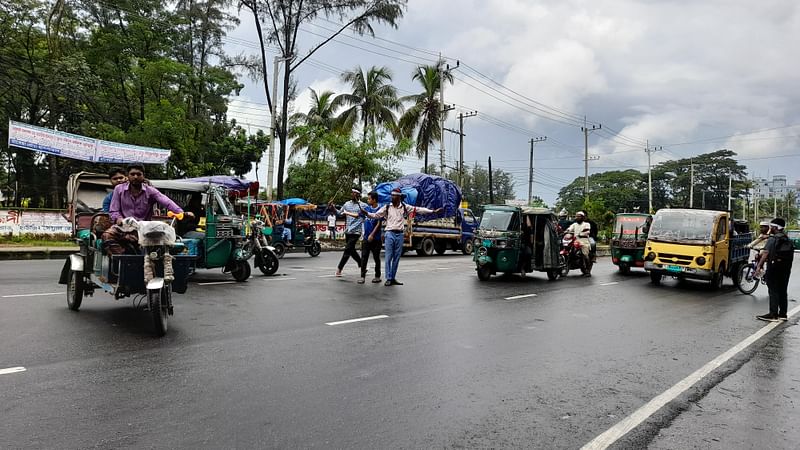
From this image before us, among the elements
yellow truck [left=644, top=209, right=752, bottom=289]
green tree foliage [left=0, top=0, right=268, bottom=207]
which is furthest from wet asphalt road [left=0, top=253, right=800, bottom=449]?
green tree foliage [left=0, top=0, right=268, bottom=207]

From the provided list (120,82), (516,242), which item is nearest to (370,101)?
(120,82)

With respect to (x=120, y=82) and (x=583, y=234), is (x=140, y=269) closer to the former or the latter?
(x=583, y=234)

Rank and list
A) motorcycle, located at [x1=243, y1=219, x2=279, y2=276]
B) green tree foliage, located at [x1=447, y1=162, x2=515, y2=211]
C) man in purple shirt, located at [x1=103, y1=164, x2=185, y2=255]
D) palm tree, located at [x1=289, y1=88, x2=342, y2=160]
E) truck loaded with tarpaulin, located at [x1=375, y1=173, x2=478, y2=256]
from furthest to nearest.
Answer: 1. green tree foliage, located at [x1=447, y1=162, x2=515, y2=211]
2. palm tree, located at [x1=289, y1=88, x2=342, y2=160]
3. truck loaded with tarpaulin, located at [x1=375, y1=173, x2=478, y2=256]
4. motorcycle, located at [x1=243, y1=219, x2=279, y2=276]
5. man in purple shirt, located at [x1=103, y1=164, x2=185, y2=255]

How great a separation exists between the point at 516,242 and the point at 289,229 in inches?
370

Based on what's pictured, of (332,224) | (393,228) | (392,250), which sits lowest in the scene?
(392,250)

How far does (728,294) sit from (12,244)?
67.2 feet

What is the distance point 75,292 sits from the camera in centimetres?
739

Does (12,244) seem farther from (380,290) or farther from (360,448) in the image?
(360,448)

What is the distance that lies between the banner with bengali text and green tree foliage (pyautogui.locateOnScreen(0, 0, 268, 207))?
179 inches

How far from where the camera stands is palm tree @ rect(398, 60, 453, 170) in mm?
36125

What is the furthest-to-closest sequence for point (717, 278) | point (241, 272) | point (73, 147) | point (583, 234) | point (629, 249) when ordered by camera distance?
point (73, 147) < point (629, 249) < point (583, 234) < point (717, 278) < point (241, 272)

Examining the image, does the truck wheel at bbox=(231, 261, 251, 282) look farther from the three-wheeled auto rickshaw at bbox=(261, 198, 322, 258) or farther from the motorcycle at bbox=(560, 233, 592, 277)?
the motorcycle at bbox=(560, 233, 592, 277)

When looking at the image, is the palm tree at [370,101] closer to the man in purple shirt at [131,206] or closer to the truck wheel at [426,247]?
the truck wheel at [426,247]

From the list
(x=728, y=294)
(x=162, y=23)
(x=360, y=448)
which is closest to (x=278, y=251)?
(x=728, y=294)
